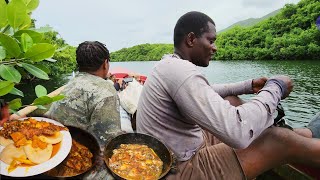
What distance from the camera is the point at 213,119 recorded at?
187 cm

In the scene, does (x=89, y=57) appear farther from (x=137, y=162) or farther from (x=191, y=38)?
(x=137, y=162)

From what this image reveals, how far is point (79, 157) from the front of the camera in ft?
3.58

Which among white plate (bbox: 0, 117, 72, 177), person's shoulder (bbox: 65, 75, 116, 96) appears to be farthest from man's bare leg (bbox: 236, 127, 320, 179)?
white plate (bbox: 0, 117, 72, 177)

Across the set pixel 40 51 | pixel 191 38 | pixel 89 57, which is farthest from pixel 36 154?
pixel 89 57

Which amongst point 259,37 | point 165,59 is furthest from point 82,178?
point 259,37

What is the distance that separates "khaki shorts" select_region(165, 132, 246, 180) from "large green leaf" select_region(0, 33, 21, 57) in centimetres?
154

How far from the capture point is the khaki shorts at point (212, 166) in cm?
213

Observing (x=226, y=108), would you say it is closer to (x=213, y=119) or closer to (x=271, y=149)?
(x=213, y=119)

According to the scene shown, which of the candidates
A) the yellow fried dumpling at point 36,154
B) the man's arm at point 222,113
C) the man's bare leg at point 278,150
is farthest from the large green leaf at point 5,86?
the man's bare leg at point 278,150

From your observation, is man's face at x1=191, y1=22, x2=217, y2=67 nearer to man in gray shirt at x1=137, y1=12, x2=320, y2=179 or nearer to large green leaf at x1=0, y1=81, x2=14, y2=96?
man in gray shirt at x1=137, y1=12, x2=320, y2=179

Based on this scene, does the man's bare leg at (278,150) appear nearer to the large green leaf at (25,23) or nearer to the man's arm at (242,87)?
the man's arm at (242,87)

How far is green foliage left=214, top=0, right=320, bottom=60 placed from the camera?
59469mm

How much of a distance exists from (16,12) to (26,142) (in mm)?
400

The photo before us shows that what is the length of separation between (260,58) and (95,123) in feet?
237
